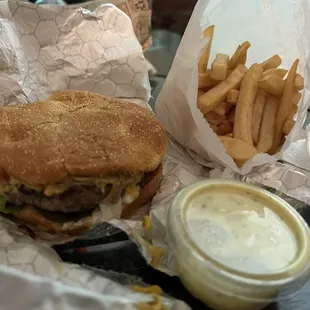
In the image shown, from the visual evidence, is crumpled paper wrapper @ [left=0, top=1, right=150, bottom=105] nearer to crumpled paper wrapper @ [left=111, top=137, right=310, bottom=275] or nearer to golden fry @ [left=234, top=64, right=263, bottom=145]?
crumpled paper wrapper @ [left=111, top=137, right=310, bottom=275]

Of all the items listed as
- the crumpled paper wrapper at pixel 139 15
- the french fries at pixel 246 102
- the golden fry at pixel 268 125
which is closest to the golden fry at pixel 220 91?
the french fries at pixel 246 102

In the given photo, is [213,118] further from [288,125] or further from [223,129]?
[288,125]

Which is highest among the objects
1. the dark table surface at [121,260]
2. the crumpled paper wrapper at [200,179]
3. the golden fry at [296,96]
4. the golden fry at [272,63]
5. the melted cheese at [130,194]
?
the golden fry at [272,63]

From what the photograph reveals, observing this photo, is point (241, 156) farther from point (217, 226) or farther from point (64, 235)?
point (64, 235)

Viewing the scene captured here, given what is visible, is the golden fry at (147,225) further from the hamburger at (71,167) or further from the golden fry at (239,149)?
the golden fry at (239,149)

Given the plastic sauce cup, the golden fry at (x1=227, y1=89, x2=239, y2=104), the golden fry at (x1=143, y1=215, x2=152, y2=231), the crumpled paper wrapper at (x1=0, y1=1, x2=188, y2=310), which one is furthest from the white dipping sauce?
the crumpled paper wrapper at (x1=0, y1=1, x2=188, y2=310)

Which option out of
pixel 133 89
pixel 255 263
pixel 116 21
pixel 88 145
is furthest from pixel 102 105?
pixel 255 263
